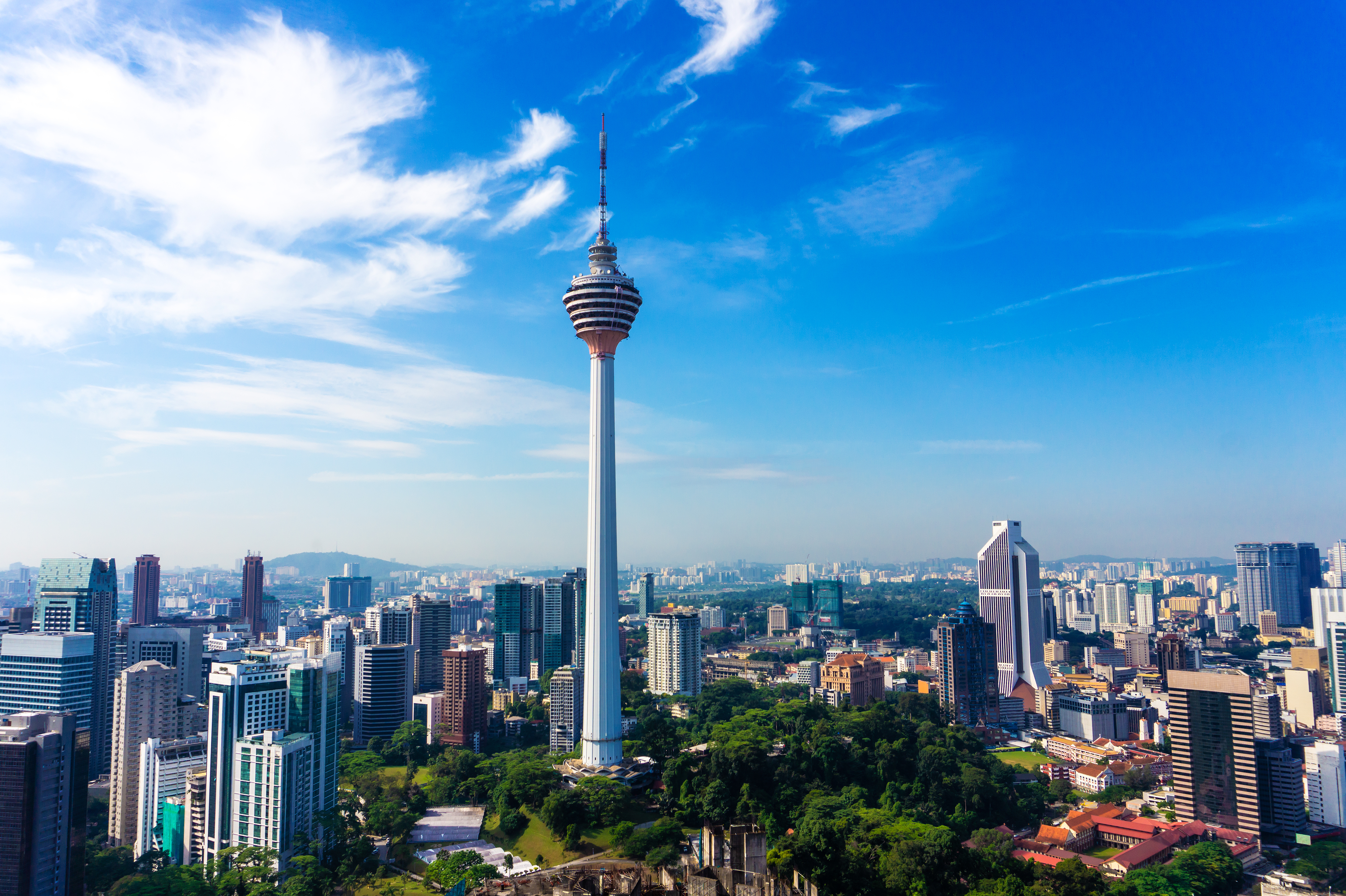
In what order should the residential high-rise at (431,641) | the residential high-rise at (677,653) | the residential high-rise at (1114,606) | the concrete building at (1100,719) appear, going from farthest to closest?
the residential high-rise at (1114,606) → the residential high-rise at (677,653) → the residential high-rise at (431,641) → the concrete building at (1100,719)

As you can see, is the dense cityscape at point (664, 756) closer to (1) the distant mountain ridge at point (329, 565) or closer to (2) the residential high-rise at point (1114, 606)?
(2) the residential high-rise at point (1114, 606)

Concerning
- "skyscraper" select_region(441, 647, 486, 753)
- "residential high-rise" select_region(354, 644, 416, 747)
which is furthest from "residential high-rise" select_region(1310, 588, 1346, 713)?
"residential high-rise" select_region(354, 644, 416, 747)

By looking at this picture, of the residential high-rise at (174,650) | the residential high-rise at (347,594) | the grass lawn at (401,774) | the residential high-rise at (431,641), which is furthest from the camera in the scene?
the residential high-rise at (347,594)

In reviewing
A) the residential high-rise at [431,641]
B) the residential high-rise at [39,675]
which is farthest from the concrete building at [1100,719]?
the residential high-rise at [39,675]

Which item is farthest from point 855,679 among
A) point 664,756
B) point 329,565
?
point 329,565

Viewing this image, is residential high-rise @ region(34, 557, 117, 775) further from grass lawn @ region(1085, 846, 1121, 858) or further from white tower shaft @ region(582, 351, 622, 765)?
grass lawn @ region(1085, 846, 1121, 858)

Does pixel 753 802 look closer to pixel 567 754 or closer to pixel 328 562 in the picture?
pixel 567 754

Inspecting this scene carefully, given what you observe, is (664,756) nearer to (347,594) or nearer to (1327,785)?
(1327,785)

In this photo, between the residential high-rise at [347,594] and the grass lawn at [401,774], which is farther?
the residential high-rise at [347,594]
